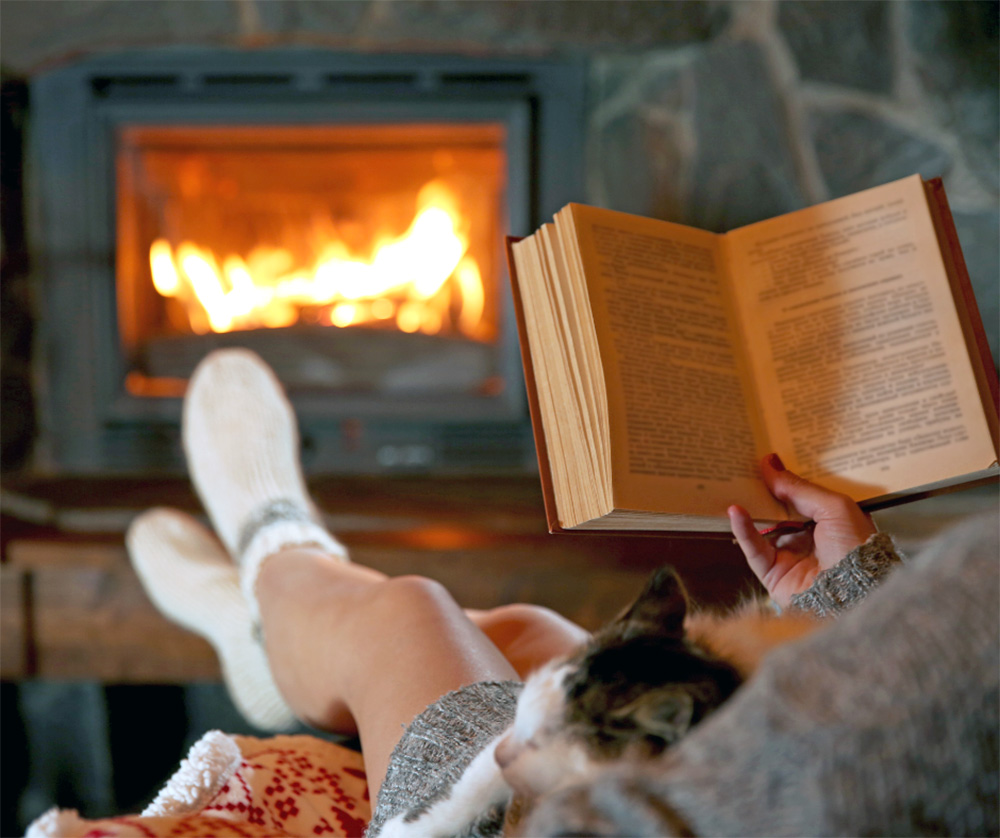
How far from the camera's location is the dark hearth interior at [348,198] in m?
1.02

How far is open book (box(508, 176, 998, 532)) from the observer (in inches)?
15.7

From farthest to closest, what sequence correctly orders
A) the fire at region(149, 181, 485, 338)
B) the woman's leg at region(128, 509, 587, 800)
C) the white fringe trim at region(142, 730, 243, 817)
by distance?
the fire at region(149, 181, 485, 338), the woman's leg at region(128, 509, 587, 800), the white fringe trim at region(142, 730, 243, 817)

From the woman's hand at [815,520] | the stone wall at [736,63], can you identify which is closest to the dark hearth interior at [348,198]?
the stone wall at [736,63]

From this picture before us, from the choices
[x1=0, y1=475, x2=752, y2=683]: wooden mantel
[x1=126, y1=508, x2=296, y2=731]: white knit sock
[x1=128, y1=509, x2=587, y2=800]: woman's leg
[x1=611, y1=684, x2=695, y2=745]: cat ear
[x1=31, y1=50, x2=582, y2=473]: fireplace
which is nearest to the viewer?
[x1=611, y1=684, x2=695, y2=745]: cat ear

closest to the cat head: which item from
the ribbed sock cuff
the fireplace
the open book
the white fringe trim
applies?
the open book

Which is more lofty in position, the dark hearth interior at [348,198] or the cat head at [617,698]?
the dark hearth interior at [348,198]

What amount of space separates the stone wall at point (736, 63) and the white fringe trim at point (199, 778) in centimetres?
97

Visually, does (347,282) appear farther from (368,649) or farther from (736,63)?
(368,649)

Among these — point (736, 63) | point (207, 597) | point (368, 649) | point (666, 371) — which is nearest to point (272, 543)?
point (207, 597)

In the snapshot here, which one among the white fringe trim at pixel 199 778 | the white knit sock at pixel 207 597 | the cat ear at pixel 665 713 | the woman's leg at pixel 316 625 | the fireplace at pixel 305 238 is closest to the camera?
the cat ear at pixel 665 713

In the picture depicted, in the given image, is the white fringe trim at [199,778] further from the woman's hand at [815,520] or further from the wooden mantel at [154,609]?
the wooden mantel at [154,609]

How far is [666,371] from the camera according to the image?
0.42 metres

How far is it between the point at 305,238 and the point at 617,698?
1152 mm

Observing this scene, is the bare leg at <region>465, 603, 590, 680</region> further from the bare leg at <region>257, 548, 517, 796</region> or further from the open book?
the open book
